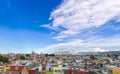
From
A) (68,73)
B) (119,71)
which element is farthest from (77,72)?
(119,71)

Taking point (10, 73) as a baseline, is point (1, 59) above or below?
above

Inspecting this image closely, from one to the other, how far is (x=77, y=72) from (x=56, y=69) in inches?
215

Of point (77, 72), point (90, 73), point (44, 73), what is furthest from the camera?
point (44, 73)

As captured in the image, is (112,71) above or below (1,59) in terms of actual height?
below

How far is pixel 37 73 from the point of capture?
1705 inches

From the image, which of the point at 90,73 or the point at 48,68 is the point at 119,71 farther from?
the point at 48,68

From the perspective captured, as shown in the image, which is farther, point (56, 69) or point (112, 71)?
point (112, 71)

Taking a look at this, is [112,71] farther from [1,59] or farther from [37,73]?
[1,59]

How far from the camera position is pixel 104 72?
46656 millimetres

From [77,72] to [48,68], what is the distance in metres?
15.2

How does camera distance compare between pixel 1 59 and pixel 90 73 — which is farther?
pixel 1 59

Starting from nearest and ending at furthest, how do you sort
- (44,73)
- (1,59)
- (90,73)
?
(90,73), (44,73), (1,59)

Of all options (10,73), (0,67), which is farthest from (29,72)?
(0,67)

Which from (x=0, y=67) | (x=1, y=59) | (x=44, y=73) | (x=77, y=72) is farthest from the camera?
(x=1, y=59)
